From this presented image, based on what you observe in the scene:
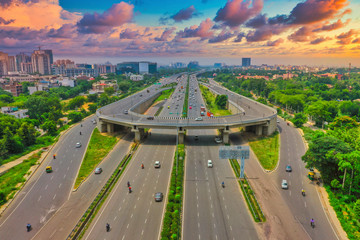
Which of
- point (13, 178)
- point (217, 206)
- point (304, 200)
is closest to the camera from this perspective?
point (217, 206)

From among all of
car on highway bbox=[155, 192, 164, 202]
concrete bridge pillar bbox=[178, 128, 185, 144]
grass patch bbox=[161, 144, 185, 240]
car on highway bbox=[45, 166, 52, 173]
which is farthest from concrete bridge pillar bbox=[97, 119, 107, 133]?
car on highway bbox=[155, 192, 164, 202]

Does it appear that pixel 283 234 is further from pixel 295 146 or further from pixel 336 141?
pixel 295 146

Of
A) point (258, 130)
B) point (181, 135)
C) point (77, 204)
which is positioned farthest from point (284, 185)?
point (77, 204)

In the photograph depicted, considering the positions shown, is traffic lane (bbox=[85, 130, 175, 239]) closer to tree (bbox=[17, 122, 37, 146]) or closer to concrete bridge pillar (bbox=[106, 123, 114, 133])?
concrete bridge pillar (bbox=[106, 123, 114, 133])

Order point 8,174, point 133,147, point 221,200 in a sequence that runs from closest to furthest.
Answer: point 221,200
point 8,174
point 133,147

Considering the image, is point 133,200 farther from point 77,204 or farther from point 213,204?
point 213,204

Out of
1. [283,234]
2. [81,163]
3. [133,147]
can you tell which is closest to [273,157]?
[283,234]
